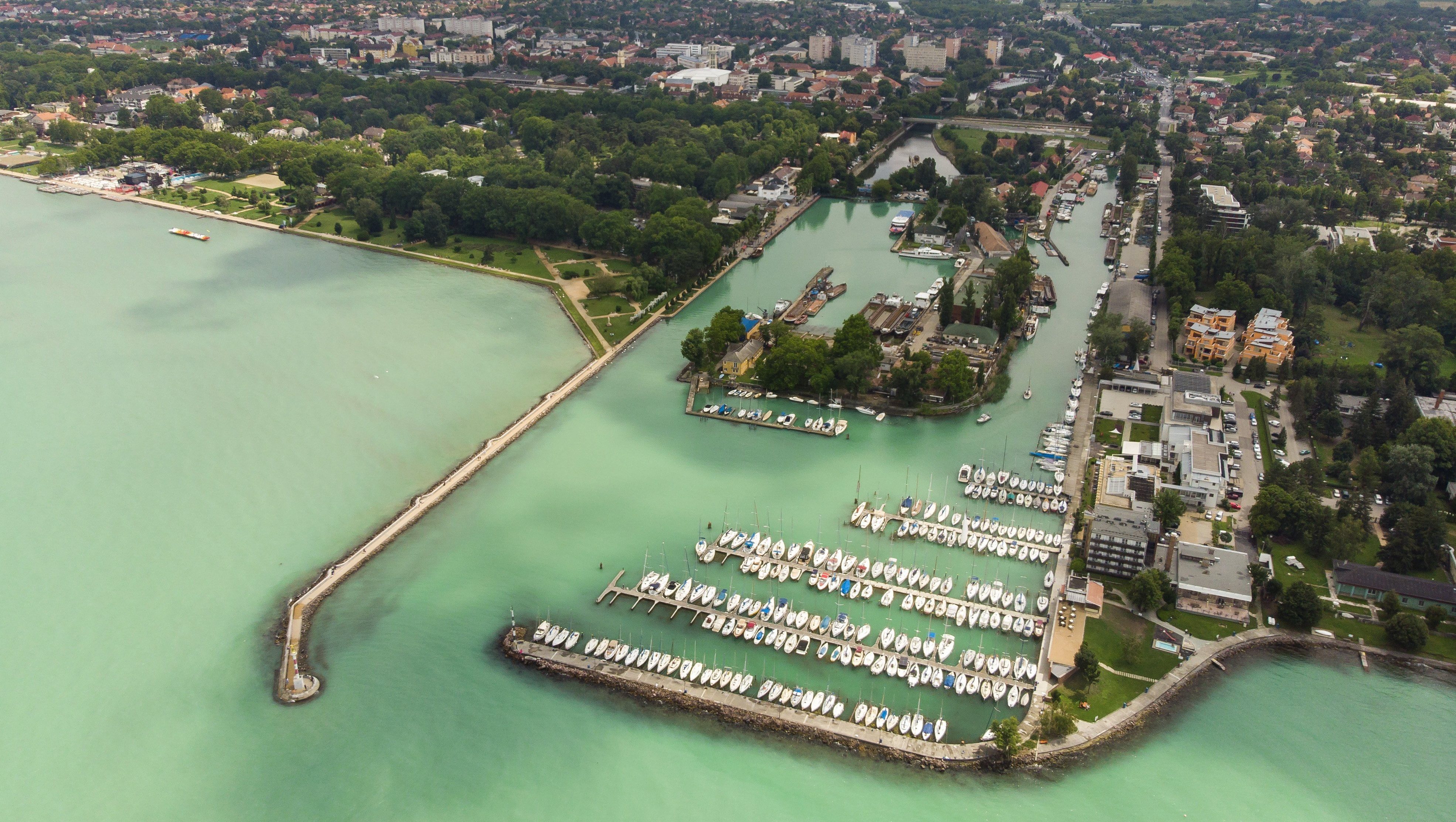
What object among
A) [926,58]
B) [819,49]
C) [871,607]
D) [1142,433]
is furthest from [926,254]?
[819,49]

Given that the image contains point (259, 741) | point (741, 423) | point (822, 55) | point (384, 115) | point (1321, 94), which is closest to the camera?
point (259, 741)

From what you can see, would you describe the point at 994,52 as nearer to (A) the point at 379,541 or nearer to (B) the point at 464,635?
(A) the point at 379,541

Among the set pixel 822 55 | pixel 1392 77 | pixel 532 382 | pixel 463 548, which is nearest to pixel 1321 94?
pixel 1392 77

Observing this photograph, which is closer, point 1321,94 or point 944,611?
→ point 944,611

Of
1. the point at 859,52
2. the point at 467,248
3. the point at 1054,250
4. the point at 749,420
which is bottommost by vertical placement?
the point at 749,420

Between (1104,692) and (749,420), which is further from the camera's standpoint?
(749,420)

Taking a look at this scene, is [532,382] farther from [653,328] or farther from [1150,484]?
[1150,484]

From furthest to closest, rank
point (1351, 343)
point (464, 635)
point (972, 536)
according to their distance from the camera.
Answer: point (1351, 343), point (972, 536), point (464, 635)
